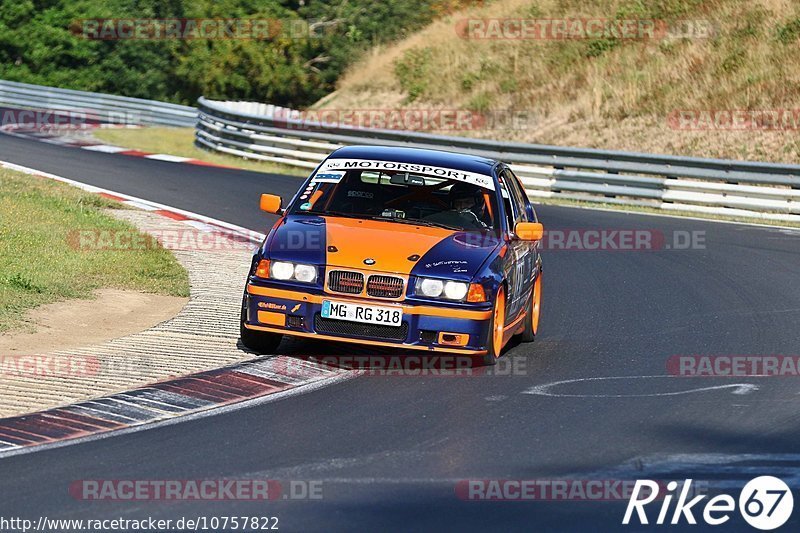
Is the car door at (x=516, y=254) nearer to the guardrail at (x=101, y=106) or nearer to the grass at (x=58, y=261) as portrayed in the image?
the grass at (x=58, y=261)

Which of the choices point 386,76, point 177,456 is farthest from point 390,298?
point 386,76

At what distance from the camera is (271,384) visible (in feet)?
30.1

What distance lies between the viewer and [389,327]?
9.57 meters

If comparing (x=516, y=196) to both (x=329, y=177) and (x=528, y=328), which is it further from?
(x=329, y=177)

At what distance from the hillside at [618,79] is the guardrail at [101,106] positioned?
4.61 meters

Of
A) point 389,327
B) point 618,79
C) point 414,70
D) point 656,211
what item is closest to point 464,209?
point 389,327

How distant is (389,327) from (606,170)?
48.6 ft

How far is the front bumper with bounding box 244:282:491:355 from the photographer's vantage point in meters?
9.59

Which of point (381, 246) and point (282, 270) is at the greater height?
point (381, 246)

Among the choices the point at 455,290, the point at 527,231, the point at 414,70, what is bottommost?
the point at 455,290

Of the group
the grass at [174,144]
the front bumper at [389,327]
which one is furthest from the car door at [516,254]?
the grass at [174,144]

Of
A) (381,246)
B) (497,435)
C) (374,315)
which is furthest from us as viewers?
(381,246)

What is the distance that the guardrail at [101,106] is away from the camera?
39562 millimetres

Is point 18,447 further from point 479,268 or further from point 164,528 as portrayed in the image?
point 479,268
